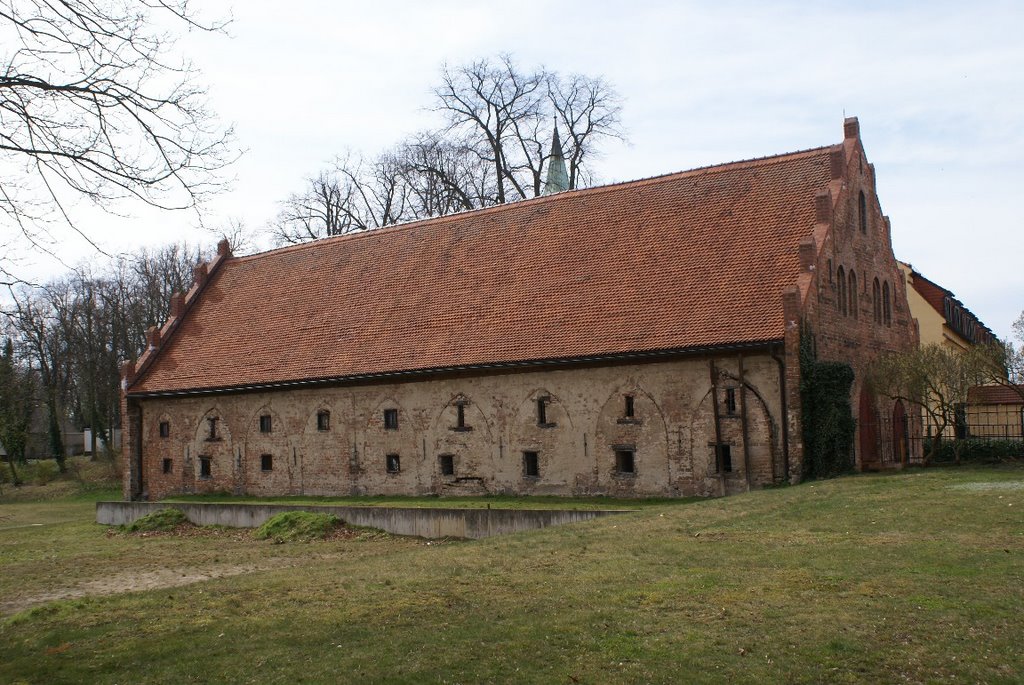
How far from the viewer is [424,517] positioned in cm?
2255

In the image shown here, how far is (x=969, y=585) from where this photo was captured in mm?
10578

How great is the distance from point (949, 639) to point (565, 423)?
58.3 feet

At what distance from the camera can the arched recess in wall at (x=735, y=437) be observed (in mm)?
23438

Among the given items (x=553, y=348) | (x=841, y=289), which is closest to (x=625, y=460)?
(x=553, y=348)

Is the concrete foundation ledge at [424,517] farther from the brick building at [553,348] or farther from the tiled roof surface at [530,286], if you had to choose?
the tiled roof surface at [530,286]

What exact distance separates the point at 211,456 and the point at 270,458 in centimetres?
296

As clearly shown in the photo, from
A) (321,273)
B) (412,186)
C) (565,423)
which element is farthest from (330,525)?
(412,186)

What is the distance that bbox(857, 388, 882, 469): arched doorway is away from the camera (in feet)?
84.0

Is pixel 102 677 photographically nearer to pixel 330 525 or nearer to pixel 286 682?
pixel 286 682

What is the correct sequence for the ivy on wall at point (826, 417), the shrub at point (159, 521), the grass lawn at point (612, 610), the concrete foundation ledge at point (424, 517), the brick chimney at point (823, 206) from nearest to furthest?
the grass lawn at point (612, 610)
the concrete foundation ledge at point (424, 517)
the ivy on wall at point (826, 417)
the brick chimney at point (823, 206)
the shrub at point (159, 521)

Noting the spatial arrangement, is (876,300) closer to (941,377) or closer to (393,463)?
(941,377)

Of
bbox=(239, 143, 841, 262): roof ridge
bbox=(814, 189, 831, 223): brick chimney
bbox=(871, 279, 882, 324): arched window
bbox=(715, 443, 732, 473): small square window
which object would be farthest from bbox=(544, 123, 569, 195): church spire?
bbox=(715, 443, 732, 473): small square window

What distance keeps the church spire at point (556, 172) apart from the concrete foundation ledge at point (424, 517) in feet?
82.8

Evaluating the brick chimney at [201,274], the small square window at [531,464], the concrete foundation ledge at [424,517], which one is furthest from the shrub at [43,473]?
the small square window at [531,464]
